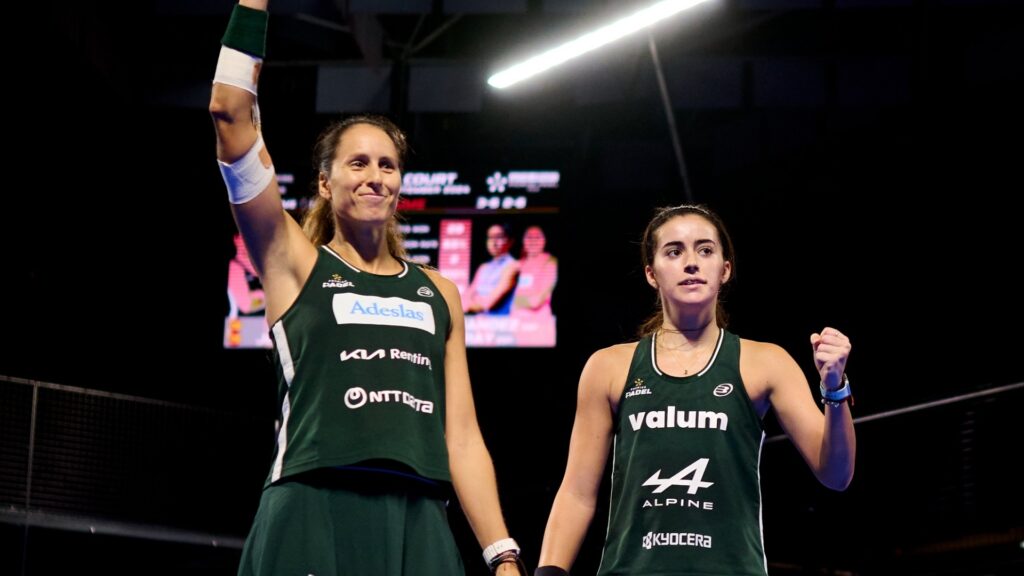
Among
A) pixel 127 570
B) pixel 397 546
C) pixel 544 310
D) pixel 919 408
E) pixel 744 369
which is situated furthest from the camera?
pixel 544 310

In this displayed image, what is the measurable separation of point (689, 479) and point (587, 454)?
16.1 inches

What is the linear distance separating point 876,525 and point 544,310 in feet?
11.6

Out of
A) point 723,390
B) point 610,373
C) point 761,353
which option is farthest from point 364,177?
point 761,353

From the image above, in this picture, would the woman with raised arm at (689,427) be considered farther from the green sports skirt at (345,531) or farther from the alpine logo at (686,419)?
the green sports skirt at (345,531)

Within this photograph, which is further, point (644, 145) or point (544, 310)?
point (644, 145)

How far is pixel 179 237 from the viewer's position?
1113cm

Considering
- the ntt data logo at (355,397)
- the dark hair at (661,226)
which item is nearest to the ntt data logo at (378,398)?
the ntt data logo at (355,397)

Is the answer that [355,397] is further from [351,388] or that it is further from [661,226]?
[661,226]

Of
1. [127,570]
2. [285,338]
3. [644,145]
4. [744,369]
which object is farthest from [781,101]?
[285,338]

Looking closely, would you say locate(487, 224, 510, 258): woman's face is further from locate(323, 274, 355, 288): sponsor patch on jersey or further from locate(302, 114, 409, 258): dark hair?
locate(323, 274, 355, 288): sponsor patch on jersey

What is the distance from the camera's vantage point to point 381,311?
9.08 feet

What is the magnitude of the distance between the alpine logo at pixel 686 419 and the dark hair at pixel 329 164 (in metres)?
0.84

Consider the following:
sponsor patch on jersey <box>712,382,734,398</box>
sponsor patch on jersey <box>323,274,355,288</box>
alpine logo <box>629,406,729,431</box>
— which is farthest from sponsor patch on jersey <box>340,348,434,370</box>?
sponsor patch on jersey <box>712,382,734,398</box>

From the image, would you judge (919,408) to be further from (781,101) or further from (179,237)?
(179,237)
